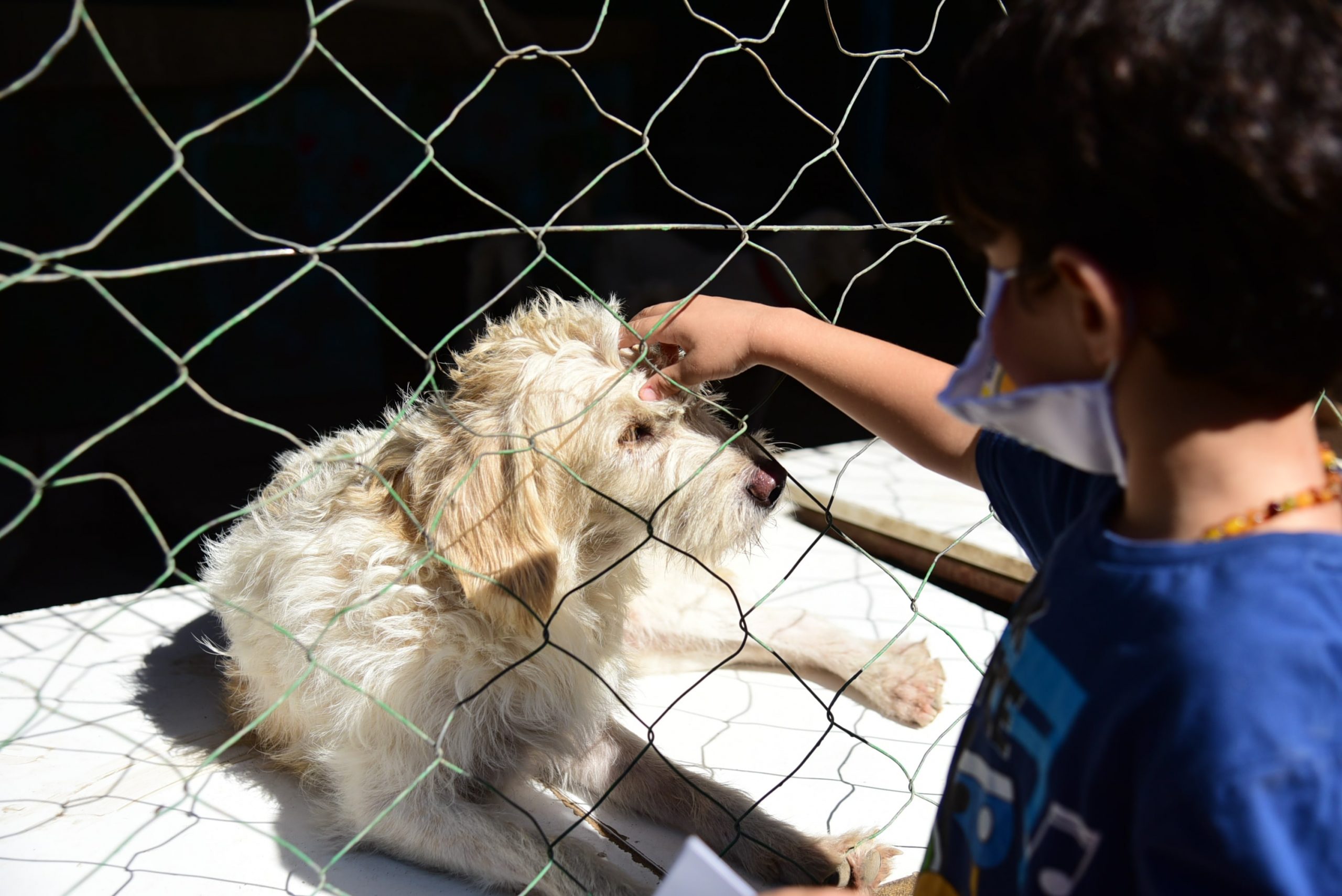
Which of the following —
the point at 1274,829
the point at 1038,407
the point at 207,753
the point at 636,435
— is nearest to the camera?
the point at 1274,829

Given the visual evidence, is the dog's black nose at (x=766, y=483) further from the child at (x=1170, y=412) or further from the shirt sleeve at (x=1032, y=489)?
the child at (x=1170, y=412)

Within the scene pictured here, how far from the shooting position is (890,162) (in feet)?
14.8

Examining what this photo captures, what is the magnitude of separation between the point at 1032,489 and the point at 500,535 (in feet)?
2.80

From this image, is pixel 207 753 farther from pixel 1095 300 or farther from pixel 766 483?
pixel 1095 300

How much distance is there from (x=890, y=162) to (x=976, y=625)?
2.57 metres

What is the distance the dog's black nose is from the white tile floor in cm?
52

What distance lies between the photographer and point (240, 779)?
1942 millimetres

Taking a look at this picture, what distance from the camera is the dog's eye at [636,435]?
1.79 metres

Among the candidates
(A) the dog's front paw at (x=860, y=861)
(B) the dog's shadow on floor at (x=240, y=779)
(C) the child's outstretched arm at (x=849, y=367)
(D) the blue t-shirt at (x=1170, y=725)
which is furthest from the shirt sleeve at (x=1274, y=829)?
(B) the dog's shadow on floor at (x=240, y=779)

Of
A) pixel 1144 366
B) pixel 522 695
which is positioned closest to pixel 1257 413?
pixel 1144 366

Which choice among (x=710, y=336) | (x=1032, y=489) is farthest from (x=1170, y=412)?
(x=710, y=336)

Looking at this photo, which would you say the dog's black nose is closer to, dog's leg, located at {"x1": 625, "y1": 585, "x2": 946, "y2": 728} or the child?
dog's leg, located at {"x1": 625, "y1": 585, "x2": 946, "y2": 728}

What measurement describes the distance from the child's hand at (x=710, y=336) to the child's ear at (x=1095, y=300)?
743mm

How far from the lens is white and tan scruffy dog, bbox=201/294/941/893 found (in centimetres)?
166
